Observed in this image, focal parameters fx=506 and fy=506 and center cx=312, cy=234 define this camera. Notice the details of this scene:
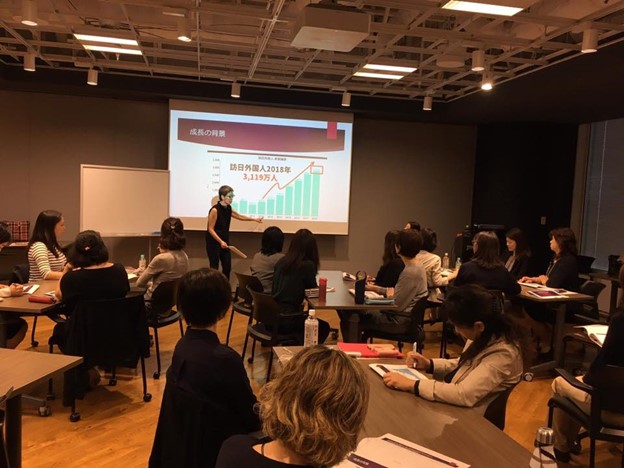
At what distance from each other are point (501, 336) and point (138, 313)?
2.40 m

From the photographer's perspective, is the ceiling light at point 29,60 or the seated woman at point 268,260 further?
the ceiling light at point 29,60

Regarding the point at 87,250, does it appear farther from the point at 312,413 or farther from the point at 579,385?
the point at 579,385

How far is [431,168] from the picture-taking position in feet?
27.0

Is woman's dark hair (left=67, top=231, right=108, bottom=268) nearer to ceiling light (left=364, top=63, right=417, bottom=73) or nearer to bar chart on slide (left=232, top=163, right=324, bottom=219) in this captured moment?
ceiling light (left=364, top=63, right=417, bottom=73)

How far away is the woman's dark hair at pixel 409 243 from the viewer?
161 inches

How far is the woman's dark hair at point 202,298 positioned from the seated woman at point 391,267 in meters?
2.56

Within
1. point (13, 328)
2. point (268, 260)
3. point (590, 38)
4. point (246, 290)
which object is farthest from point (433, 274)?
point (13, 328)

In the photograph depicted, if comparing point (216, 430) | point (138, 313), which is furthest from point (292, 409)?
point (138, 313)

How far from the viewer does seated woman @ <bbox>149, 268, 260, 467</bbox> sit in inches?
68.2

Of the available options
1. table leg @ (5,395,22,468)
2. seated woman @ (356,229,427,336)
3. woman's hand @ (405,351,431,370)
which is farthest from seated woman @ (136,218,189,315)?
woman's hand @ (405,351,431,370)

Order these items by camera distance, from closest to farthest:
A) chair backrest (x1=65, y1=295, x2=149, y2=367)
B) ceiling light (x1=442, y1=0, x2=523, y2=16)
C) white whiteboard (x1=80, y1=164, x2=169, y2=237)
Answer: chair backrest (x1=65, y1=295, x2=149, y2=367) < ceiling light (x1=442, y1=0, x2=523, y2=16) < white whiteboard (x1=80, y1=164, x2=169, y2=237)

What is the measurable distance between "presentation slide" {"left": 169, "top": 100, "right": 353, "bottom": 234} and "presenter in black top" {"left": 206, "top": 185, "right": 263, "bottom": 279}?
0.57m

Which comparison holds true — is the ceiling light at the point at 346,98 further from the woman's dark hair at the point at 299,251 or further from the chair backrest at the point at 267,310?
the chair backrest at the point at 267,310

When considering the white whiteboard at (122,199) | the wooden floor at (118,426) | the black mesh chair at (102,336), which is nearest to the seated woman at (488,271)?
the wooden floor at (118,426)
